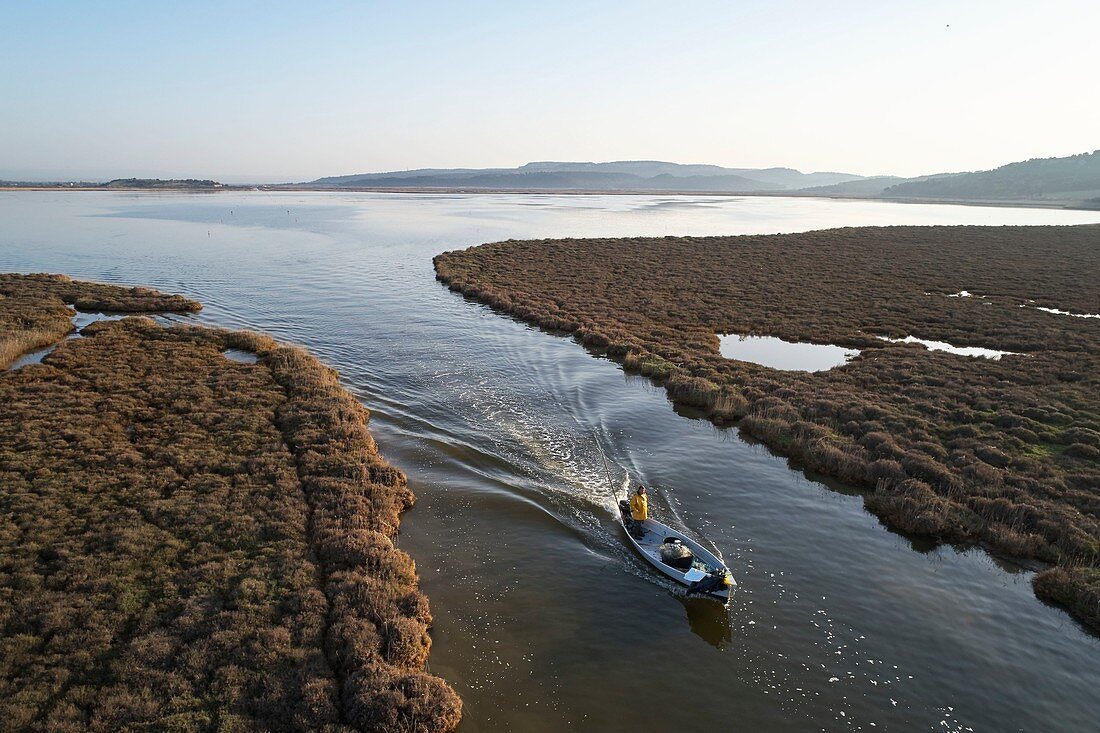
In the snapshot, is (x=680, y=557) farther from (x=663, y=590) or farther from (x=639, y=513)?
(x=639, y=513)

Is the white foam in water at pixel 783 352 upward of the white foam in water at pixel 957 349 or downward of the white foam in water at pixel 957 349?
downward

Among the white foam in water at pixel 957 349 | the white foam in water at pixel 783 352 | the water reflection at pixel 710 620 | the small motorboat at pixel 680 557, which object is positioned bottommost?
the water reflection at pixel 710 620

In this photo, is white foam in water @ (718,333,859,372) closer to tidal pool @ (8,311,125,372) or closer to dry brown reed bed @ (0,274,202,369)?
tidal pool @ (8,311,125,372)

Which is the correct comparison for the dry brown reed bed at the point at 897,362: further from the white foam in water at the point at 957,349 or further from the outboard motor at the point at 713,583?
the outboard motor at the point at 713,583

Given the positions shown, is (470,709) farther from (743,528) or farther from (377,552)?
(743,528)

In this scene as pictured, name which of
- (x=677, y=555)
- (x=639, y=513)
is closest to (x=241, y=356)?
(x=639, y=513)

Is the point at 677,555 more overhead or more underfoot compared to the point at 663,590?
more overhead

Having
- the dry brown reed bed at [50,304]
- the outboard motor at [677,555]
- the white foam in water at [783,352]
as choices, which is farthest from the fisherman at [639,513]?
the dry brown reed bed at [50,304]

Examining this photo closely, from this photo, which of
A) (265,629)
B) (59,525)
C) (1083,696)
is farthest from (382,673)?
(1083,696)
